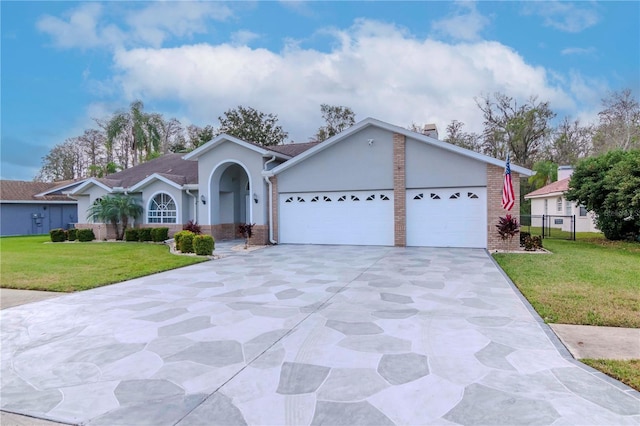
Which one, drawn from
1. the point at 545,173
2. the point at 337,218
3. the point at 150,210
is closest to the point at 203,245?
the point at 337,218

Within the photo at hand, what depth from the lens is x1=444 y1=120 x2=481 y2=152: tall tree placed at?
107 feet

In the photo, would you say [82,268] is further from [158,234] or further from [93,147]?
[93,147]

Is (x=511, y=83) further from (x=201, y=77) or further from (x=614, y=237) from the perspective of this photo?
(x=201, y=77)

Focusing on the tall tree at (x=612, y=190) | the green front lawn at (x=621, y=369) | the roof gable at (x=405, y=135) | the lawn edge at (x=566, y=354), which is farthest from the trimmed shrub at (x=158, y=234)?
the tall tree at (x=612, y=190)

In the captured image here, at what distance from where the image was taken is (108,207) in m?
18.2

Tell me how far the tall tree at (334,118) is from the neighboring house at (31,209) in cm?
2165

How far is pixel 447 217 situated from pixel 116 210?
53.2 ft

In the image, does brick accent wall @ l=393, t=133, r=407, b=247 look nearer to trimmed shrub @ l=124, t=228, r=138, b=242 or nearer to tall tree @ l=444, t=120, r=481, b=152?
trimmed shrub @ l=124, t=228, r=138, b=242

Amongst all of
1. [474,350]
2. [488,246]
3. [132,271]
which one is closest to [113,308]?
[132,271]

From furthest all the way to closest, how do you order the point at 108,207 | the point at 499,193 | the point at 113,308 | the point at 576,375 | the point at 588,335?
the point at 108,207
the point at 499,193
the point at 113,308
the point at 588,335
the point at 576,375

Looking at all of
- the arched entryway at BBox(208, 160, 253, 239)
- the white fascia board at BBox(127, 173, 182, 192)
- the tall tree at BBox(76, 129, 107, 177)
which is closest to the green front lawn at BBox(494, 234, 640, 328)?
the arched entryway at BBox(208, 160, 253, 239)

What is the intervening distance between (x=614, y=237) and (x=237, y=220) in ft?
58.9

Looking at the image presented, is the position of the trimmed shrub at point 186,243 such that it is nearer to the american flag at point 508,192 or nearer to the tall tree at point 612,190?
the american flag at point 508,192

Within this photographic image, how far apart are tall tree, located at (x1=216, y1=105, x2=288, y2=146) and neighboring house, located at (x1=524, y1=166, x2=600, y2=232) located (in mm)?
23945
